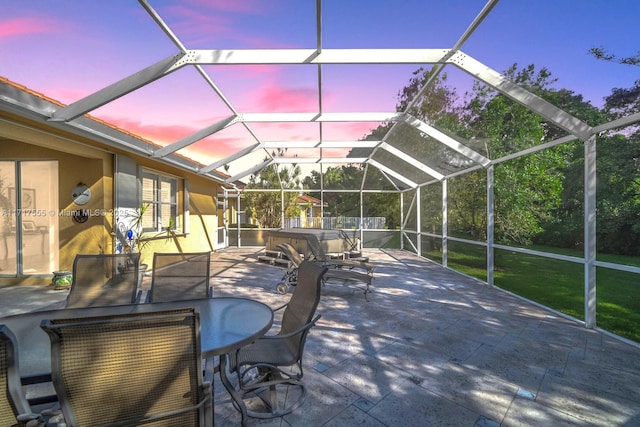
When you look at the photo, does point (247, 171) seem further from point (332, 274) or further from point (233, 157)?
point (332, 274)

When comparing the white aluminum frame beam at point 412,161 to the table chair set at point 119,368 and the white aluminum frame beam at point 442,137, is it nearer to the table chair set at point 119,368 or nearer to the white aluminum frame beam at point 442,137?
the white aluminum frame beam at point 442,137

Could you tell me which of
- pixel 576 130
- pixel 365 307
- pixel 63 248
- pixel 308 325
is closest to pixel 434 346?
pixel 365 307

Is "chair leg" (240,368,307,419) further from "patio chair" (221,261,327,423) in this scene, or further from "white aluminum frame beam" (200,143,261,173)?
"white aluminum frame beam" (200,143,261,173)

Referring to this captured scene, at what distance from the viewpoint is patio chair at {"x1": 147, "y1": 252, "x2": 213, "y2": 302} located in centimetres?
300

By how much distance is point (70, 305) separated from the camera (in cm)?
279

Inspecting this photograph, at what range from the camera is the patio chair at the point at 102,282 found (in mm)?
2887

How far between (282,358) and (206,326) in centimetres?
63

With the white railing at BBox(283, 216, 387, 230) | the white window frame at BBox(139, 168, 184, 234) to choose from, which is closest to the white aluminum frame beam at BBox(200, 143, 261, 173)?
the white window frame at BBox(139, 168, 184, 234)

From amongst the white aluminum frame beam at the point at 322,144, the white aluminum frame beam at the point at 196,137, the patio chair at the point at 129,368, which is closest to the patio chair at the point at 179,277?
the patio chair at the point at 129,368

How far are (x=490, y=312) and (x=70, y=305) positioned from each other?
5431 millimetres

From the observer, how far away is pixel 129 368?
125 centimetres

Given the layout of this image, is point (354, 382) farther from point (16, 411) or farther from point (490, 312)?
point (490, 312)

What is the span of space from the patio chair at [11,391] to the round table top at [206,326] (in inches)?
13.7

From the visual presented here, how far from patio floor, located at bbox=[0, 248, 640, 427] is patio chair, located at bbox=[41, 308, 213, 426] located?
110cm
